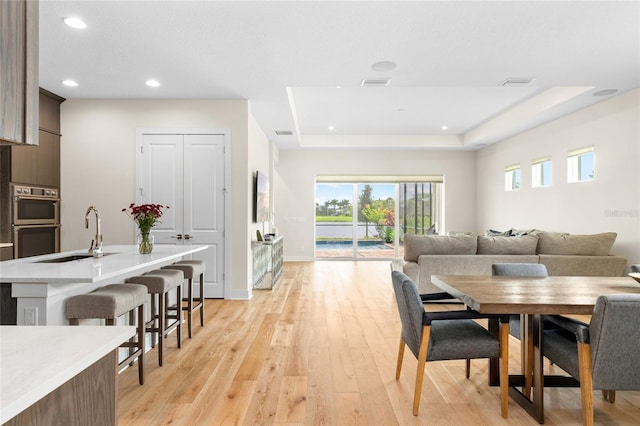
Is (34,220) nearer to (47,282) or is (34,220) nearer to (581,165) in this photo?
(47,282)

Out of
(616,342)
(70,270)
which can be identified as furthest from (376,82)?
(70,270)

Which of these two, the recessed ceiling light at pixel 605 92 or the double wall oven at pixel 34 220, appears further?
the recessed ceiling light at pixel 605 92

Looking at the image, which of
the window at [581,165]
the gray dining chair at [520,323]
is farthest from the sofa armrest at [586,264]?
the gray dining chair at [520,323]

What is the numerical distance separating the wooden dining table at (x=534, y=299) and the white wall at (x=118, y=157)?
3067mm

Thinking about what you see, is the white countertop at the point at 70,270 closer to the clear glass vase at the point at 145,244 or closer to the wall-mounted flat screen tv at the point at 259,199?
the clear glass vase at the point at 145,244

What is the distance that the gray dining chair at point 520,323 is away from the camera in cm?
223

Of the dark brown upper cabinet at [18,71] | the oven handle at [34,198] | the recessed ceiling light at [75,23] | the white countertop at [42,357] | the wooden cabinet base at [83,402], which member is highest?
the recessed ceiling light at [75,23]

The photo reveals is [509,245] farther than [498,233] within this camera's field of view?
No

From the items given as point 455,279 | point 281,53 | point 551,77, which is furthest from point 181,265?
point 551,77

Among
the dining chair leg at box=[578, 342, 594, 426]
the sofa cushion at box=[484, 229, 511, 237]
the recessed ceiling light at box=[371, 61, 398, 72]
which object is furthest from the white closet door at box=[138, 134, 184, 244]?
the sofa cushion at box=[484, 229, 511, 237]

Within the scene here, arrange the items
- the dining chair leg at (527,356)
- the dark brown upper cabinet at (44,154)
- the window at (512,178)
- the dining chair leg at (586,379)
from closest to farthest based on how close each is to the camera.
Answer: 1. the dining chair leg at (586,379)
2. the dining chair leg at (527,356)
3. the dark brown upper cabinet at (44,154)
4. the window at (512,178)

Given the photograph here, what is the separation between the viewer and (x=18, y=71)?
0.85 metres

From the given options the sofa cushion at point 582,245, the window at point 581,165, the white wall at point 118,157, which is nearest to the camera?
the sofa cushion at point 582,245

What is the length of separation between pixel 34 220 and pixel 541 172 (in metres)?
7.73
